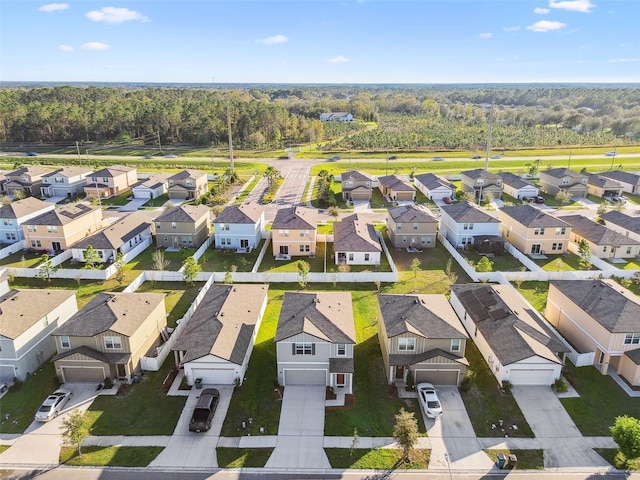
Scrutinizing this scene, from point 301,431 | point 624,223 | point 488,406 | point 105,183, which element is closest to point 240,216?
point 301,431

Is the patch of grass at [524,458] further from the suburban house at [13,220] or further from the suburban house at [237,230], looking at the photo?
the suburban house at [13,220]

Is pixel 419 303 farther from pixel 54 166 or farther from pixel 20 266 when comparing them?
pixel 54 166

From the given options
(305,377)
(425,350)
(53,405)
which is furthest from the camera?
(425,350)

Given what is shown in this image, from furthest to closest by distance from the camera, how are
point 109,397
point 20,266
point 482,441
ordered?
1. point 20,266
2. point 109,397
3. point 482,441

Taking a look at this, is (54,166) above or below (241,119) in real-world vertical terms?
below

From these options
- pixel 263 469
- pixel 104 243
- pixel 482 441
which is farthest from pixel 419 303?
pixel 104 243

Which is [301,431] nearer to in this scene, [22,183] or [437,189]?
[437,189]
